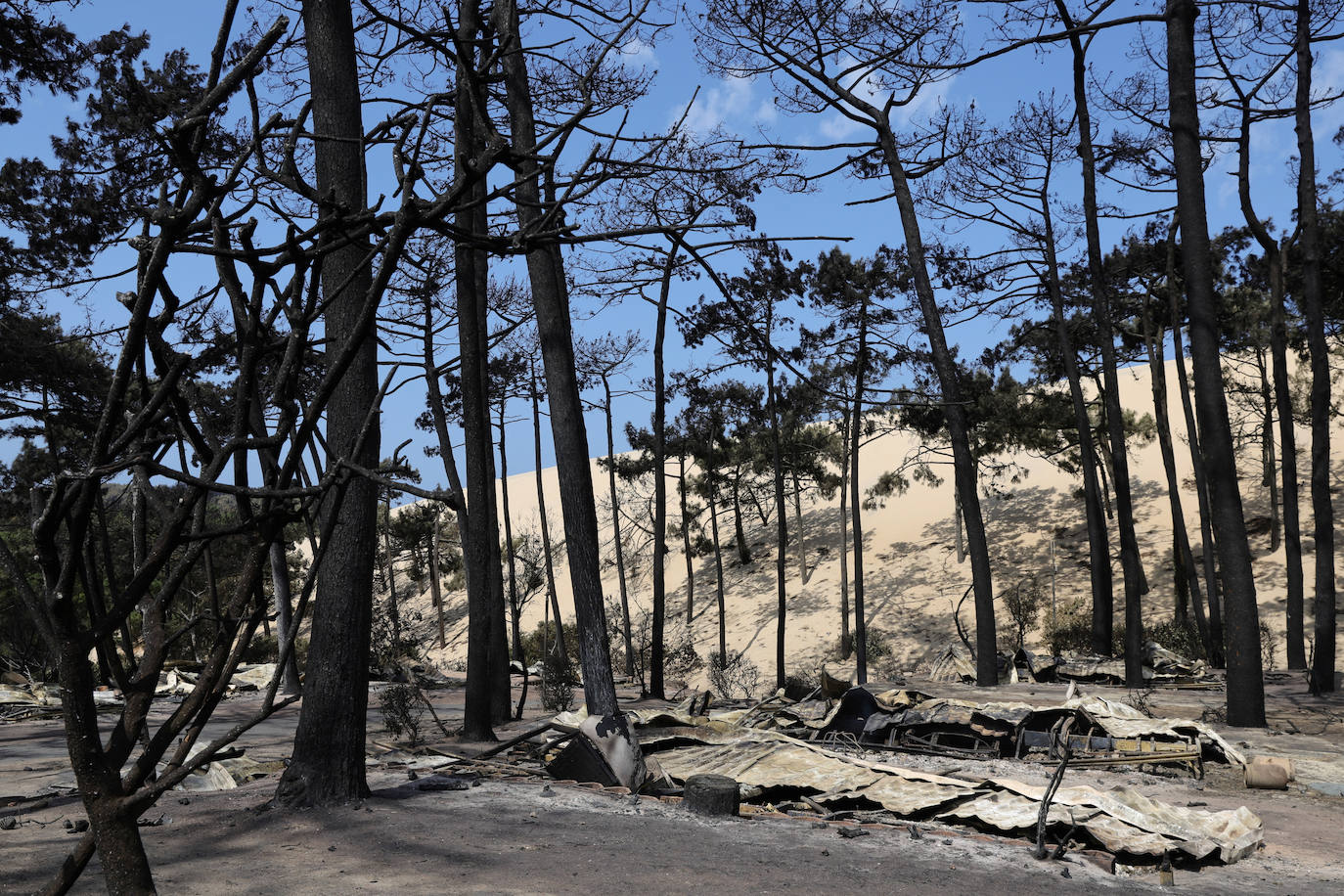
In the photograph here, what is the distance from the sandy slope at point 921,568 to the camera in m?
28.0

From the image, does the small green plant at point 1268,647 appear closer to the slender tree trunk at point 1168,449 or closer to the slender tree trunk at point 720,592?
the slender tree trunk at point 1168,449

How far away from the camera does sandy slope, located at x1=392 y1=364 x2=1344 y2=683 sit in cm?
2797

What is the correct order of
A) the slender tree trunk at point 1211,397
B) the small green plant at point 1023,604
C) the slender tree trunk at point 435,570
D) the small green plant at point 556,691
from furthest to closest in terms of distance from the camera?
the slender tree trunk at point 435,570 < the small green plant at point 1023,604 < the small green plant at point 556,691 < the slender tree trunk at point 1211,397

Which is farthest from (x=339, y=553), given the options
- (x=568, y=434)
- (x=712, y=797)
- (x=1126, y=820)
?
(x=1126, y=820)

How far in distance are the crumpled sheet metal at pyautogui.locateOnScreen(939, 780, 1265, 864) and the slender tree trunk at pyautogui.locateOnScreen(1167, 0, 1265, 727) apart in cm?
476

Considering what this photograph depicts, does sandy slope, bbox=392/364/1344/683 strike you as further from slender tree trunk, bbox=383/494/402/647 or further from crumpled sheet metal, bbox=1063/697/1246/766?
crumpled sheet metal, bbox=1063/697/1246/766

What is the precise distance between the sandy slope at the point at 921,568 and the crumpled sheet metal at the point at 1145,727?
15628 mm

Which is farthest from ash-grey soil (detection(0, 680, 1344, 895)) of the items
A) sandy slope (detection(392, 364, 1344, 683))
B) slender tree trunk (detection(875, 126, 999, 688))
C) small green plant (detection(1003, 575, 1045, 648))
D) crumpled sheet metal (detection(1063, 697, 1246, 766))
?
sandy slope (detection(392, 364, 1344, 683))

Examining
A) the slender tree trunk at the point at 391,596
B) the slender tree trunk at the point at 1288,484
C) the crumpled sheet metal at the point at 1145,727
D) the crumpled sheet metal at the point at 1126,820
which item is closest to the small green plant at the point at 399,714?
the slender tree trunk at the point at 391,596

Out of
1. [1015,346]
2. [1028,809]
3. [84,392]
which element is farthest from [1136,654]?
[84,392]

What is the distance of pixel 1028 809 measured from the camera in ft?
21.3

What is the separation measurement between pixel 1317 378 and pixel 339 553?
13.1 metres

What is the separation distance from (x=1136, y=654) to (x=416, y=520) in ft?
93.2

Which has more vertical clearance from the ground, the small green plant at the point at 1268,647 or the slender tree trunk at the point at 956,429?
the slender tree trunk at the point at 956,429
